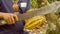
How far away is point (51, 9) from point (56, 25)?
0.99 meters

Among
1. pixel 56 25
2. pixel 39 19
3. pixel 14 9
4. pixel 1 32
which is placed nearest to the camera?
pixel 1 32

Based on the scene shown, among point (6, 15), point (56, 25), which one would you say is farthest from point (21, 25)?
point (56, 25)

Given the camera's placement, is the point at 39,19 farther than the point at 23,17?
Yes

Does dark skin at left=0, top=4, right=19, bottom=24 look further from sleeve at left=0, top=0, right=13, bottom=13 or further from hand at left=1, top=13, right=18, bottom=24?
sleeve at left=0, top=0, right=13, bottom=13

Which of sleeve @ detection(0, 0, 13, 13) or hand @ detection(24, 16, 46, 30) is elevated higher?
sleeve @ detection(0, 0, 13, 13)

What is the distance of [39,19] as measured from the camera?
5.33m

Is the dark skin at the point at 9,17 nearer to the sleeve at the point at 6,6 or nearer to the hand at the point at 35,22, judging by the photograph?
the sleeve at the point at 6,6

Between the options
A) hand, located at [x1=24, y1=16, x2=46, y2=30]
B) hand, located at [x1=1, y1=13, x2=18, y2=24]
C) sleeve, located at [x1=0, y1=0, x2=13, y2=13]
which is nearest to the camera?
hand, located at [x1=1, y1=13, x2=18, y2=24]

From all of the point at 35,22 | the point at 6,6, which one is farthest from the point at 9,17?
the point at 35,22

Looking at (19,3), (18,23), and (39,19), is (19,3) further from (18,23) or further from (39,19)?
(39,19)

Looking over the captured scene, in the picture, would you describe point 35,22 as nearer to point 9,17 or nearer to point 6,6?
point 6,6

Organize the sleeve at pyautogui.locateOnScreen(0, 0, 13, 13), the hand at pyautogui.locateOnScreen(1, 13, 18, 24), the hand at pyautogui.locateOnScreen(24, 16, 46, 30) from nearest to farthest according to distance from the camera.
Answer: the hand at pyautogui.locateOnScreen(1, 13, 18, 24) < the sleeve at pyautogui.locateOnScreen(0, 0, 13, 13) < the hand at pyautogui.locateOnScreen(24, 16, 46, 30)

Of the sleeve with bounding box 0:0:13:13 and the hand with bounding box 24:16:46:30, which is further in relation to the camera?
the hand with bounding box 24:16:46:30

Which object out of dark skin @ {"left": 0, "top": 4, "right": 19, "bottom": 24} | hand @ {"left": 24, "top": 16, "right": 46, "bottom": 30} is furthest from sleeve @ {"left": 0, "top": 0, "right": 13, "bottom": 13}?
hand @ {"left": 24, "top": 16, "right": 46, "bottom": 30}
